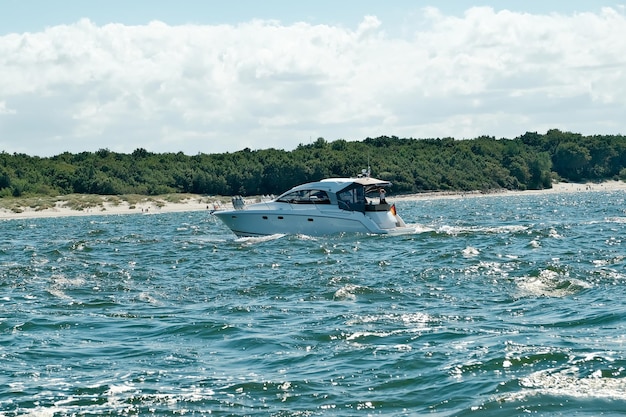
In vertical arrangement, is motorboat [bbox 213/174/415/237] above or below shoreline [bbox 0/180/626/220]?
below

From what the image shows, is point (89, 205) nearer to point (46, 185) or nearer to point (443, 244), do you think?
point (46, 185)

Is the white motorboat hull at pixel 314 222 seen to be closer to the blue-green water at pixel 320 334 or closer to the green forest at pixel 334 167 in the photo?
the blue-green water at pixel 320 334

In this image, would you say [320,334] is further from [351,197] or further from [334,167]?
[334,167]

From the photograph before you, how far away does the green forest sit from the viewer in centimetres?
9438

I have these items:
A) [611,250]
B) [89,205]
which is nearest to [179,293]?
[611,250]

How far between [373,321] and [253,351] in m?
3.01

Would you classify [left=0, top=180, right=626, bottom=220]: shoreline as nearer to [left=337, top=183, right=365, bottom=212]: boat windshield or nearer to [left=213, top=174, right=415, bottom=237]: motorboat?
[left=213, top=174, right=415, bottom=237]: motorboat

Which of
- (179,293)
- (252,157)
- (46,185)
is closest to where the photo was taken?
(179,293)

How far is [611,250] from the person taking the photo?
99.0 feet

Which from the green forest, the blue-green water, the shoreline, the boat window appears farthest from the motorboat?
the green forest

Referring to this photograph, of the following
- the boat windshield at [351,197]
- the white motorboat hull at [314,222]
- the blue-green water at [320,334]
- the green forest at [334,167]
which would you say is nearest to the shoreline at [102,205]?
the green forest at [334,167]

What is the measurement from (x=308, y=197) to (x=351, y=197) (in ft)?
5.97

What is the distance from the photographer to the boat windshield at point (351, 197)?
1554 inches

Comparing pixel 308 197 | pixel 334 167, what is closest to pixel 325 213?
pixel 308 197
